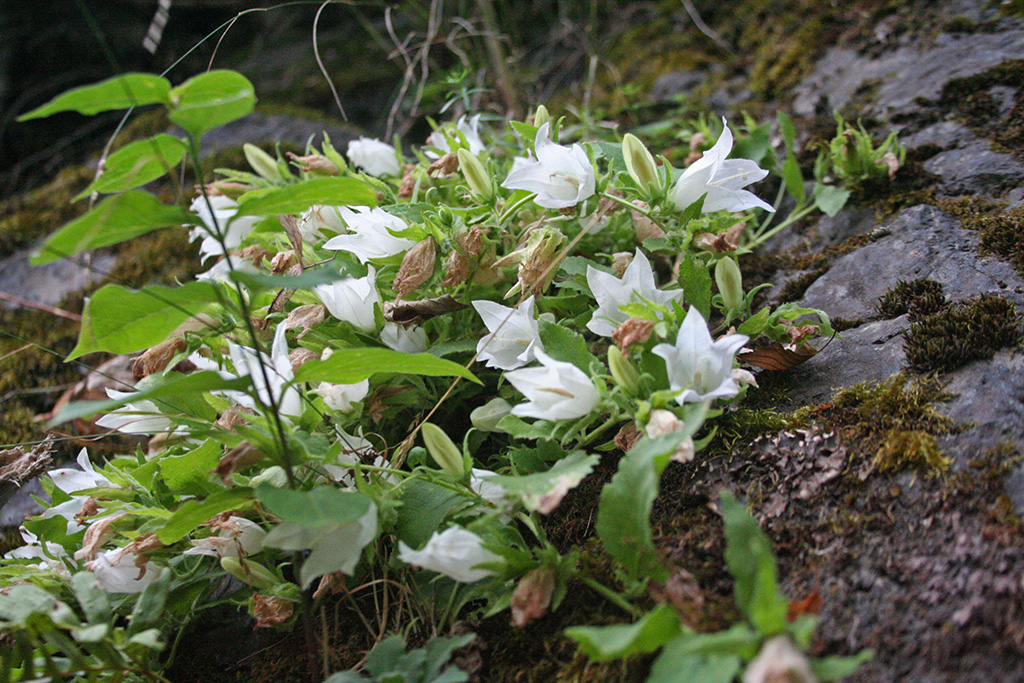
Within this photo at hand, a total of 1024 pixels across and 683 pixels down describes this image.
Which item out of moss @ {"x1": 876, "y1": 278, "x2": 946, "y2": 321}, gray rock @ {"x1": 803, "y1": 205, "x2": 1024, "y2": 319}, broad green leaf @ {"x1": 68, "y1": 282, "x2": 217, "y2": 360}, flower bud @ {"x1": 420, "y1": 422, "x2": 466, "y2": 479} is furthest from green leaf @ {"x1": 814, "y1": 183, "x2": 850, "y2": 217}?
broad green leaf @ {"x1": 68, "y1": 282, "x2": 217, "y2": 360}

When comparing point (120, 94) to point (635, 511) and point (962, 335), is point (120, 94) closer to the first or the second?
point (635, 511)

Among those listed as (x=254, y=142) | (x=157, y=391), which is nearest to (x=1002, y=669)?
(x=157, y=391)

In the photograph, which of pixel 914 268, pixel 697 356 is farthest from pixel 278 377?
pixel 914 268

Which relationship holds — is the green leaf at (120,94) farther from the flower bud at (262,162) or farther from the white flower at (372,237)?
the flower bud at (262,162)

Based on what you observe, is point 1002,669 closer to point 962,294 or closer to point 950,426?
point 950,426

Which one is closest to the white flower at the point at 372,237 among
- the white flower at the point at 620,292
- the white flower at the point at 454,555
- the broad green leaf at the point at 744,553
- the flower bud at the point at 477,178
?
the flower bud at the point at 477,178

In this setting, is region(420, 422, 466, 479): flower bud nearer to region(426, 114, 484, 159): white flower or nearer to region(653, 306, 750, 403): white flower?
region(653, 306, 750, 403): white flower
